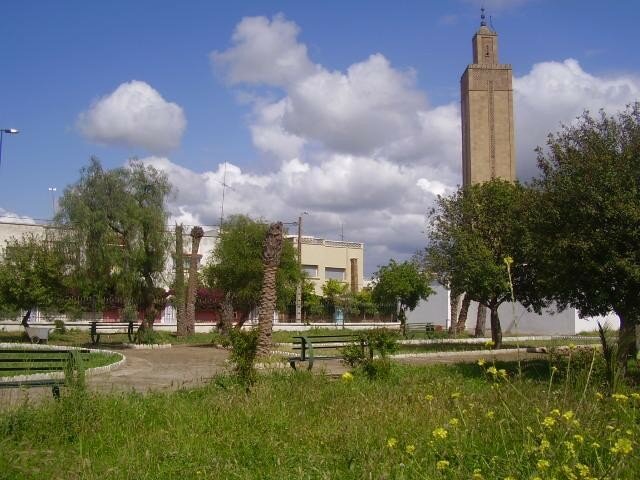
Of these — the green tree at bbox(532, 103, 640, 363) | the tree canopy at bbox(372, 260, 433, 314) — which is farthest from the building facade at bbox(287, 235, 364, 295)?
the green tree at bbox(532, 103, 640, 363)

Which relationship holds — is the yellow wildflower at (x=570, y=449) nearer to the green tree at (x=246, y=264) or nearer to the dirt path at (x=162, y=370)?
the dirt path at (x=162, y=370)

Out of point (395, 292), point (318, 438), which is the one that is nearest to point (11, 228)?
point (395, 292)

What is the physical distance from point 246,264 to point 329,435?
865 inches

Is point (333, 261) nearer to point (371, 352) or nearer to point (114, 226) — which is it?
point (114, 226)

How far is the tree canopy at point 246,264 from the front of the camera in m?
28.0

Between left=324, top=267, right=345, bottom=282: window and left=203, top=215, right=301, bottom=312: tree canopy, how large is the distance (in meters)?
38.8

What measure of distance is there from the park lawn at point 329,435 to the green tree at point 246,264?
19312 mm

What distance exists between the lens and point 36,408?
699 centimetres

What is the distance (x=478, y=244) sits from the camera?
868 inches

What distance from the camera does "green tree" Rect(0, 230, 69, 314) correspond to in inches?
1006

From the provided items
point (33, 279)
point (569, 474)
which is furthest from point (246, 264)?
point (569, 474)

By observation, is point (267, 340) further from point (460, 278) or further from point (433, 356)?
point (460, 278)

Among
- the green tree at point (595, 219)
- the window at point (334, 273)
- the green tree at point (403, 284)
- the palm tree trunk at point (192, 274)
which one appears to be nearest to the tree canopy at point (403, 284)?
the green tree at point (403, 284)

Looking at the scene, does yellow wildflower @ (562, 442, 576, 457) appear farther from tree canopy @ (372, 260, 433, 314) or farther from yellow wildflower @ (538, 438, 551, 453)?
tree canopy @ (372, 260, 433, 314)
